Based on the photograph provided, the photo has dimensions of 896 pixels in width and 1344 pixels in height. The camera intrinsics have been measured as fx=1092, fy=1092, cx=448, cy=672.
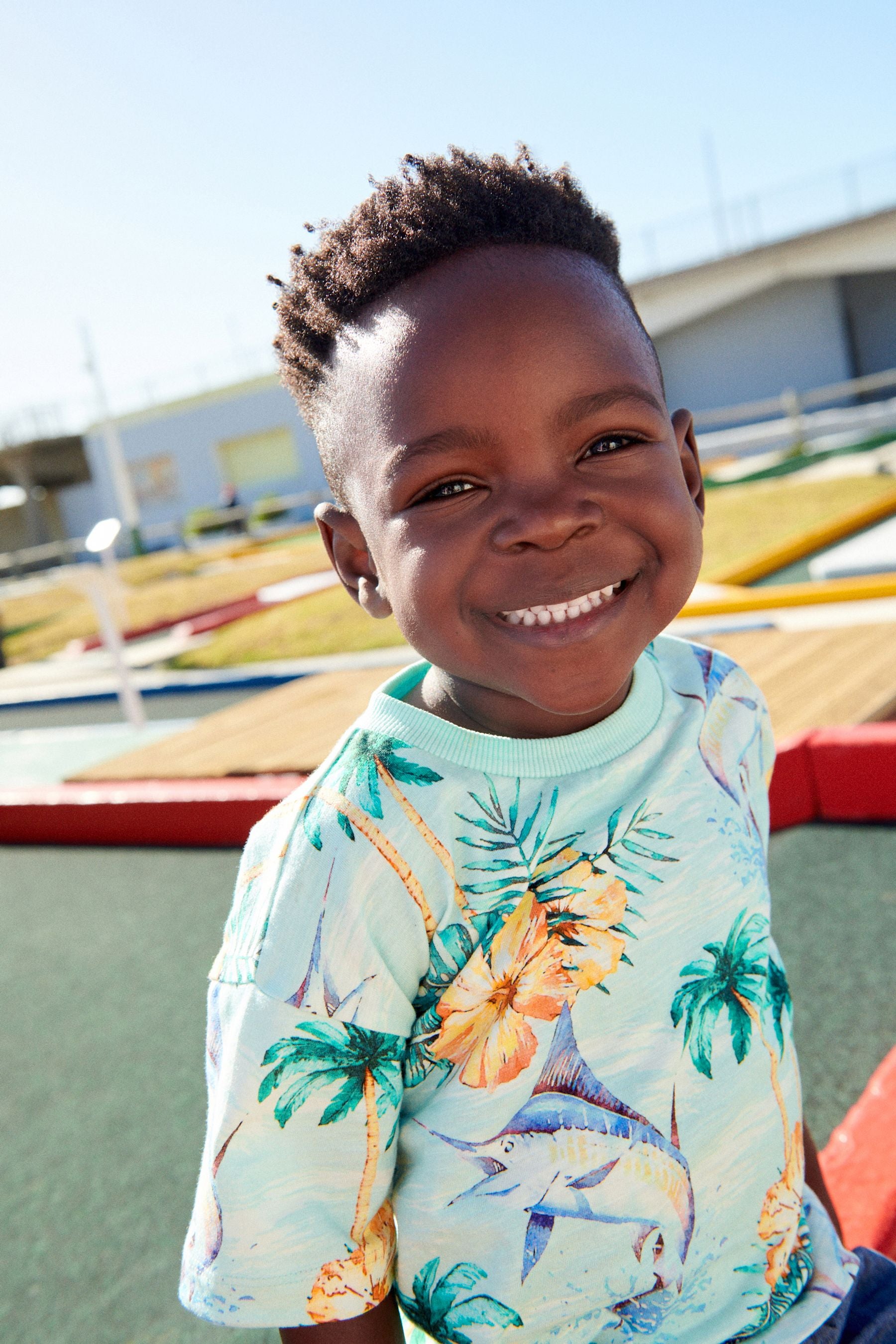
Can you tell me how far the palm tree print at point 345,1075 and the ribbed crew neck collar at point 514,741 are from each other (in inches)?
10.9

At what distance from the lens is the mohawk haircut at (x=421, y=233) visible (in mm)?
1079

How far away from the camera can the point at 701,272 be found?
26.9 metres

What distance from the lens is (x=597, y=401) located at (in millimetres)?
1036

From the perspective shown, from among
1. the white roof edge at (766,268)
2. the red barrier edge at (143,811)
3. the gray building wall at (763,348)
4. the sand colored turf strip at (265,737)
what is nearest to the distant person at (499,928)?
the red barrier edge at (143,811)

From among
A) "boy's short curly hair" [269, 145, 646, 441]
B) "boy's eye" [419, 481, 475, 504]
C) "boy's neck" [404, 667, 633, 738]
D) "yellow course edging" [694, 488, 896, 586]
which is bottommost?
"yellow course edging" [694, 488, 896, 586]

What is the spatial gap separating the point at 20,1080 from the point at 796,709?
259 centimetres

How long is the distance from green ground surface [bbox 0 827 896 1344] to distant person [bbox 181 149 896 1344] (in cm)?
102

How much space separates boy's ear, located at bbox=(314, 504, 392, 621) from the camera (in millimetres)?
1211

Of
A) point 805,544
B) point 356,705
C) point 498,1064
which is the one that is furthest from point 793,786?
point 805,544

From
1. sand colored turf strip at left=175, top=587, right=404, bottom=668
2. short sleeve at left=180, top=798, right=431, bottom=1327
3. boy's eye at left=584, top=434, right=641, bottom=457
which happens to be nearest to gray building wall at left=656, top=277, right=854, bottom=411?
sand colored turf strip at left=175, top=587, right=404, bottom=668

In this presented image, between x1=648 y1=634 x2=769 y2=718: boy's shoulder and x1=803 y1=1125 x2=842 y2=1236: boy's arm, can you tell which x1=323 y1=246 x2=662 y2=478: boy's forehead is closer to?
x1=648 y1=634 x2=769 y2=718: boy's shoulder

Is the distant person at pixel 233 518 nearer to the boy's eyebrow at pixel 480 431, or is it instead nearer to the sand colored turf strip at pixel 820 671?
the sand colored turf strip at pixel 820 671

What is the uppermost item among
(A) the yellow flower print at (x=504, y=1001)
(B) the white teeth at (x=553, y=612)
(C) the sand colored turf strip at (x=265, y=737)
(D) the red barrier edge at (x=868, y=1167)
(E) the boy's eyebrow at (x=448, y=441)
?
(E) the boy's eyebrow at (x=448, y=441)

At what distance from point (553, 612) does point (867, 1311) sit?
0.83m
